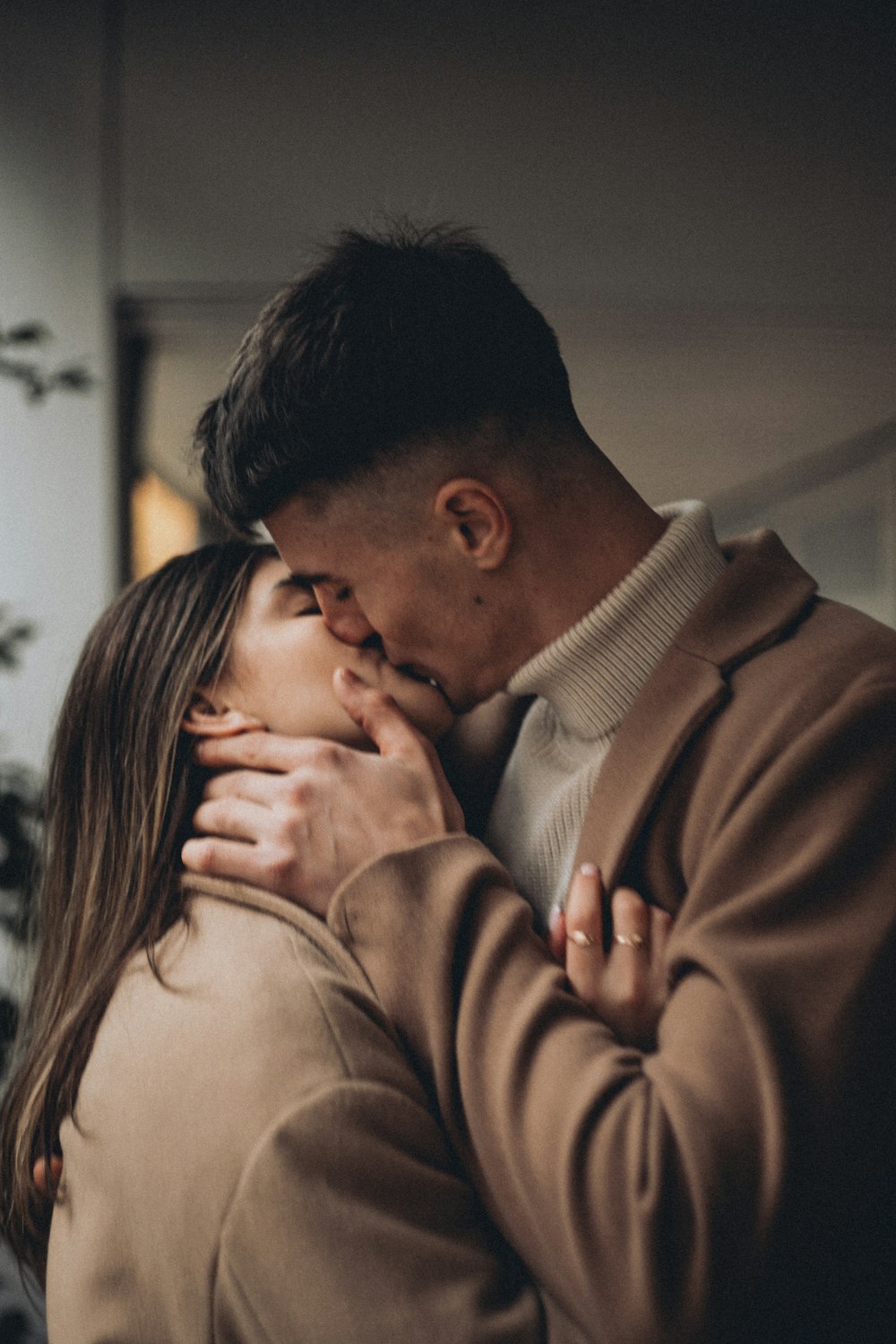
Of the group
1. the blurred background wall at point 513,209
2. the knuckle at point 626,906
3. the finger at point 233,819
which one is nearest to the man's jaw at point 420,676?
the finger at point 233,819

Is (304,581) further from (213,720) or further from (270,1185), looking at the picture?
(270,1185)

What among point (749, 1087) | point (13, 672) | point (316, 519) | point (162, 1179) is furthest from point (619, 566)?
point (13, 672)

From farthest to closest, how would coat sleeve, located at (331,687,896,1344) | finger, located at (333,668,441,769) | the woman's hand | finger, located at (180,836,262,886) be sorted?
finger, located at (333,668,441,769) → finger, located at (180,836,262,886) → the woman's hand → coat sleeve, located at (331,687,896,1344)

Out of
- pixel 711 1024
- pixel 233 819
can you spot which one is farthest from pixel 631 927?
pixel 233 819

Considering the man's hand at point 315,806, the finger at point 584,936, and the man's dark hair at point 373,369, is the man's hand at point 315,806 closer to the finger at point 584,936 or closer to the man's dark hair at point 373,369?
the finger at point 584,936

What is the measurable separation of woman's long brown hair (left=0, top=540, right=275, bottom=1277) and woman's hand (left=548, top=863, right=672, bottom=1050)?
0.39 meters

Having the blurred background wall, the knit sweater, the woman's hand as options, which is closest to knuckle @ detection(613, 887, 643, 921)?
the woman's hand

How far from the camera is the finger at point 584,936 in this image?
909 millimetres

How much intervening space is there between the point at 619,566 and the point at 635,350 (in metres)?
1.74

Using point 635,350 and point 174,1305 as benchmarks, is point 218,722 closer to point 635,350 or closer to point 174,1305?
point 174,1305

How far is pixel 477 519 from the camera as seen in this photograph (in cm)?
108

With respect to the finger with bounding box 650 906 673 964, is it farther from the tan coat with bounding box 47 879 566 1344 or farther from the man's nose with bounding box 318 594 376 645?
the man's nose with bounding box 318 594 376 645

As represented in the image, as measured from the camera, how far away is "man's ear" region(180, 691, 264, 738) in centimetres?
114

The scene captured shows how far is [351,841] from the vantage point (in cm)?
99
